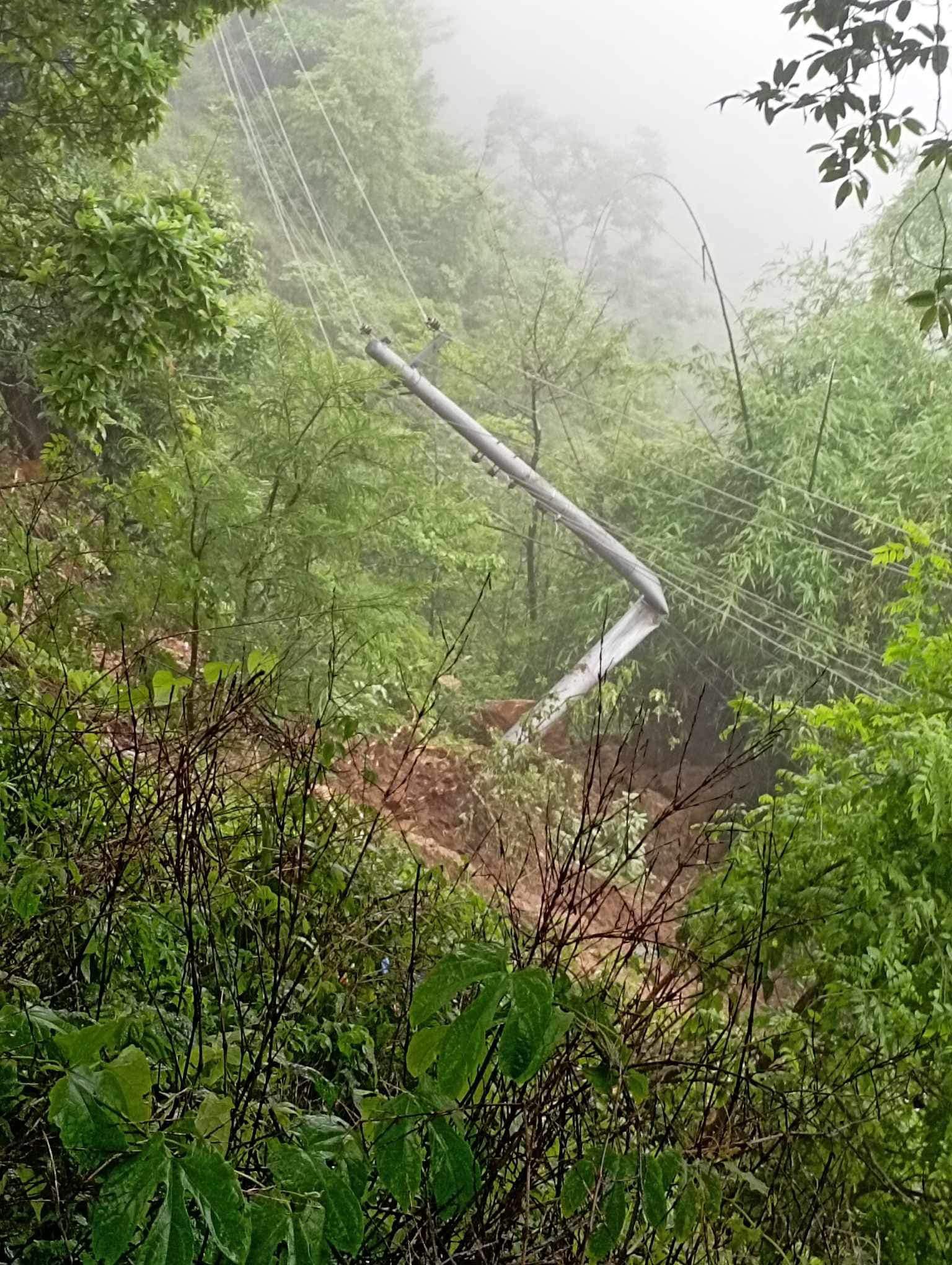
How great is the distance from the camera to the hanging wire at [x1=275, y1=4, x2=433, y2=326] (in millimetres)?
7648

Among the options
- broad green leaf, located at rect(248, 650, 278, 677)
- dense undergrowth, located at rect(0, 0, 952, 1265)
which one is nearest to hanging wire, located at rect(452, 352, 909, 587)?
dense undergrowth, located at rect(0, 0, 952, 1265)

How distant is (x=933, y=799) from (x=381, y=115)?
27.6ft

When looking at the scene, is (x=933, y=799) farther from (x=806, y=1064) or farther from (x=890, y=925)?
(x=806, y=1064)

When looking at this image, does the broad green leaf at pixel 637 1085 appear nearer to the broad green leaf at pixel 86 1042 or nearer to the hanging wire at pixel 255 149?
the broad green leaf at pixel 86 1042

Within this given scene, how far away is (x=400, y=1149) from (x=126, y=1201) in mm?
157

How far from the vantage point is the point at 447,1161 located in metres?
0.56

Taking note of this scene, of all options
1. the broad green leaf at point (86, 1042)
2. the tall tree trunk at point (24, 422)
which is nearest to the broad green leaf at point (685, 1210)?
the broad green leaf at point (86, 1042)

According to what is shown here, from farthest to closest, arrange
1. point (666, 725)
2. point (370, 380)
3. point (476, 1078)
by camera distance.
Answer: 1. point (666, 725)
2. point (370, 380)
3. point (476, 1078)

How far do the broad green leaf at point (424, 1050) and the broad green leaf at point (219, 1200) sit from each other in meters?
0.13

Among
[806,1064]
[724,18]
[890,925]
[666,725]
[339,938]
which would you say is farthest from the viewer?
[724,18]

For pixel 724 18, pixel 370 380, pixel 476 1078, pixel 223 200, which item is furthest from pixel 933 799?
pixel 724 18

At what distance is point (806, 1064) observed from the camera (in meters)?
1.24

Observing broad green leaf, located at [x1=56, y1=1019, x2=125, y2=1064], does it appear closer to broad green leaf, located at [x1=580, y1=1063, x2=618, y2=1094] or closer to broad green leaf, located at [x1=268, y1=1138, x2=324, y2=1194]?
broad green leaf, located at [x1=268, y1=1138, x2=324, y2=1194]

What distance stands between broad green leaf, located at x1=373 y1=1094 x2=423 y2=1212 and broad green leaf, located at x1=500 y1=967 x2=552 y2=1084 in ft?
0.26
